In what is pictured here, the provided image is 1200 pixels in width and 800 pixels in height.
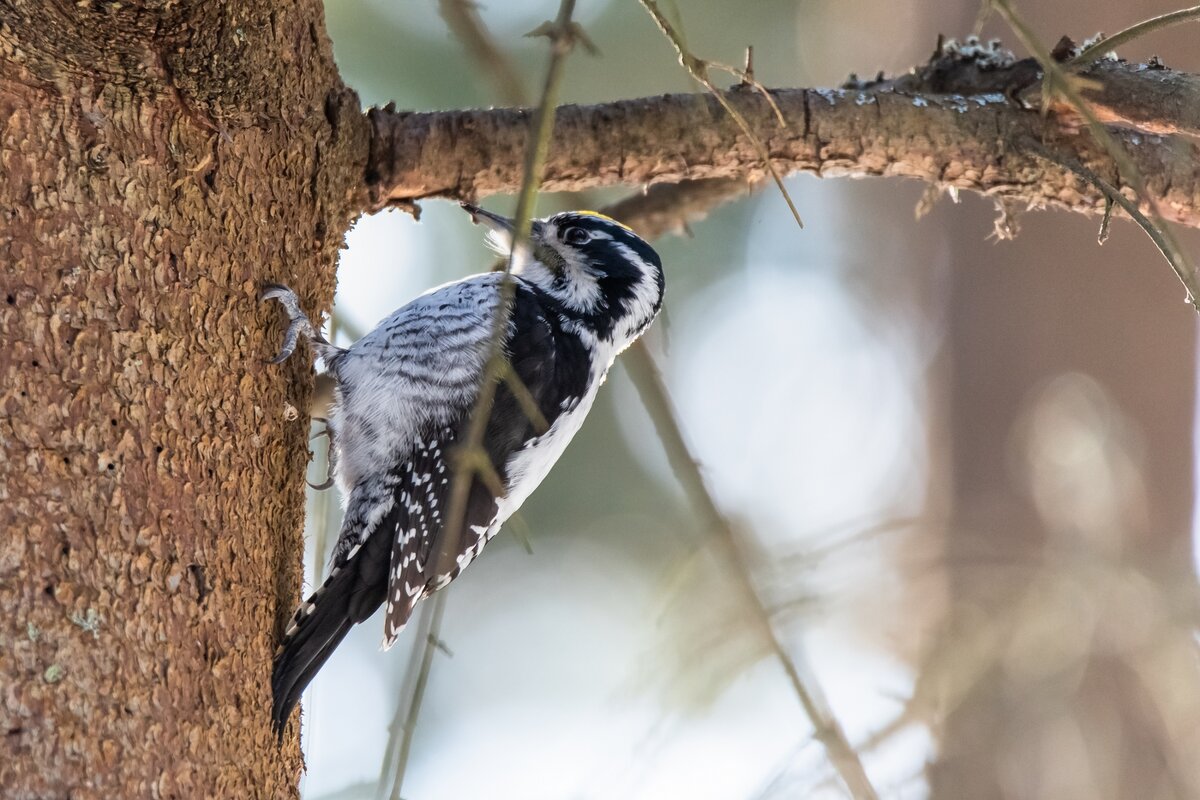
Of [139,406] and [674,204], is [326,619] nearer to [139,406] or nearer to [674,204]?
[139,406]

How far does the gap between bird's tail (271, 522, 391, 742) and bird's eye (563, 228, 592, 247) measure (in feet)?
3.25

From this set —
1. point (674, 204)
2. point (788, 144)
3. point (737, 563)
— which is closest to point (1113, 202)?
point (788, 144)

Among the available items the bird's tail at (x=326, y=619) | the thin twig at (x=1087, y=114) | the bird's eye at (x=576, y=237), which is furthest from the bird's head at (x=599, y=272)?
the thin twig at (x=1087, y=114)

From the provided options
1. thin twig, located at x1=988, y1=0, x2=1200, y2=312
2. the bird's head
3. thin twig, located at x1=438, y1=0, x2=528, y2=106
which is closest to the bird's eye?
the bird's head

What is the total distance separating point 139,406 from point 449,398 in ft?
3.48

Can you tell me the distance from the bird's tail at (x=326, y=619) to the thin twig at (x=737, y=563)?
72 cm

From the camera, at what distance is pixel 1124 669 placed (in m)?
3.70

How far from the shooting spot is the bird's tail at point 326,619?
2021 mm

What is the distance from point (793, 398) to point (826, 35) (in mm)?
2191

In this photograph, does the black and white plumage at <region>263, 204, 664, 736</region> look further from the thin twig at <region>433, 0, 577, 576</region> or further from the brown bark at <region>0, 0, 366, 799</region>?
the thin twig at <region>433, 0, 577, 576</region>

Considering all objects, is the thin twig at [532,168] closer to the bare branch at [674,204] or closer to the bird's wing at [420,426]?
the bird's wing at [420,426]

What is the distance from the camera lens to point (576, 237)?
3.19m

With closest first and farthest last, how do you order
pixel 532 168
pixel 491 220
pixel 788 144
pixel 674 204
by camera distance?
pixel 532 168
pixel 788 144
pixel 491 220
pixel 674 204

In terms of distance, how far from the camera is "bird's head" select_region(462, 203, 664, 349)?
123 inches
